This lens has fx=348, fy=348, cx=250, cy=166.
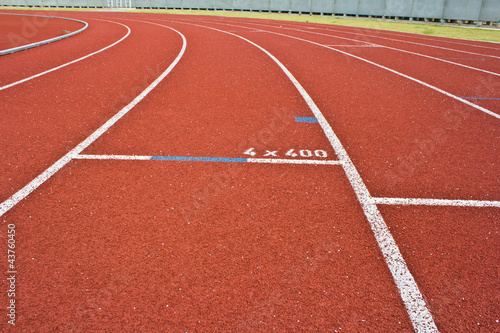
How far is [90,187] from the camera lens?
3.54 meters

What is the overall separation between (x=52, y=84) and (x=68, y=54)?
408 cm

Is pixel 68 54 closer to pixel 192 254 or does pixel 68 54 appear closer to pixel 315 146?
pixel 315 146

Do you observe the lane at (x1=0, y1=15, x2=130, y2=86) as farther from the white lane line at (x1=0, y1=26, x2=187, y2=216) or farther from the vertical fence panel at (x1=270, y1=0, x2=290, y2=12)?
the vertical fence panel at (x1=270, y1=0, x2=290, y2=12)

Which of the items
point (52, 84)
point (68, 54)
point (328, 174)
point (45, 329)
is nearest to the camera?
point (45, 329)

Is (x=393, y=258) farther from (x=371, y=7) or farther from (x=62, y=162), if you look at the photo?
(x=371, y=7)

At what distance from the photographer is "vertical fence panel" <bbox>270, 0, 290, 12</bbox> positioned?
35.7 meters

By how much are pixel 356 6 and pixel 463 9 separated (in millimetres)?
8982

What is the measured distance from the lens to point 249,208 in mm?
3260

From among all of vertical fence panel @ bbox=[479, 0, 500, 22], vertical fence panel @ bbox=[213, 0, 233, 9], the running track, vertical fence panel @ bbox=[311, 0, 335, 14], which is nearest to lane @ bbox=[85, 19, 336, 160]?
the running track

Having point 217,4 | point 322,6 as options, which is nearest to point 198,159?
point 322,6

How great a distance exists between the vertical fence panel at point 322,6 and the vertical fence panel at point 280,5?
2808 millimetres

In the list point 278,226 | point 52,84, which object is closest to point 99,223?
point 278,226

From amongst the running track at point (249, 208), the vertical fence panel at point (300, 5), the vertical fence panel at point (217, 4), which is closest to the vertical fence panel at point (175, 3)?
the vertical fence panel at point (217, 4)

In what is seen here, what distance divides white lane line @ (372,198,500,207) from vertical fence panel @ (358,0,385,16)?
3056cm
